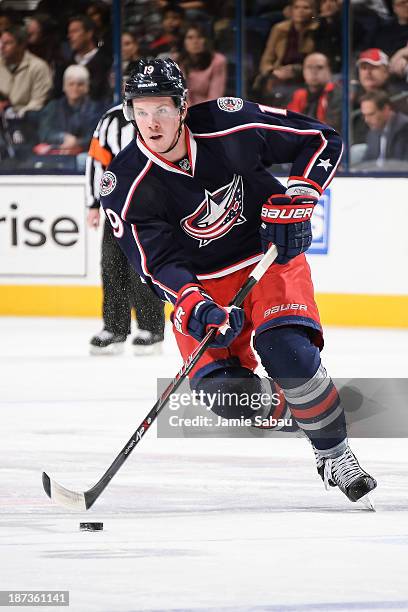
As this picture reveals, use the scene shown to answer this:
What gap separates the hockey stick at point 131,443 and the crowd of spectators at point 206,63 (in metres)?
3.31

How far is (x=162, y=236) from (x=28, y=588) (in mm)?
973

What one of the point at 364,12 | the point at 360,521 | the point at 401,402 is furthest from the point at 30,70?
the point at 360,521

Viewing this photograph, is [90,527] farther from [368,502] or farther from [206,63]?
[206,63]

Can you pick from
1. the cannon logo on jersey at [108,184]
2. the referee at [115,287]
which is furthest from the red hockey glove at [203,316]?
the referee at [115,287]

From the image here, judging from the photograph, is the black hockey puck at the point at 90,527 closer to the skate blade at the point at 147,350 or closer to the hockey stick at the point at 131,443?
the hockey stick at the point at 131,443

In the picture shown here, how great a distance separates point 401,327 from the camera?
591 centimetres

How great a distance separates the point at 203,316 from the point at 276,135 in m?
0.49

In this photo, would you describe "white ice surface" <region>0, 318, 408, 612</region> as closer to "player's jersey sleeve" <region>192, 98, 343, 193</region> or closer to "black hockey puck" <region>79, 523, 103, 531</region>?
"black hockey puck" <region>79, 523, 103, 531</region>

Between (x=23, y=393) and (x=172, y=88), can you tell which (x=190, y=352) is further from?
(x=23, y=393)

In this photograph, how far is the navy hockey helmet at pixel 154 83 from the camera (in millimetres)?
2787

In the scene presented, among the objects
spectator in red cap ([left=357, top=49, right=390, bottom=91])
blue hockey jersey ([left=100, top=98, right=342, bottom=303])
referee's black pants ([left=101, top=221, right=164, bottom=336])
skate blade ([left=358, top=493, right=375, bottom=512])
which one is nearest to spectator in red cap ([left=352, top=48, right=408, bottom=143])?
spectator in red cap ([left=357, top=49, right=390, bottom=91])

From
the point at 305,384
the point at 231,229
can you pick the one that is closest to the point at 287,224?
the point at 231,229

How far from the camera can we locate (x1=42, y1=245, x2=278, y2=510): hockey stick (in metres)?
2.78

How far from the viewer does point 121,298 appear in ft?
17.9
